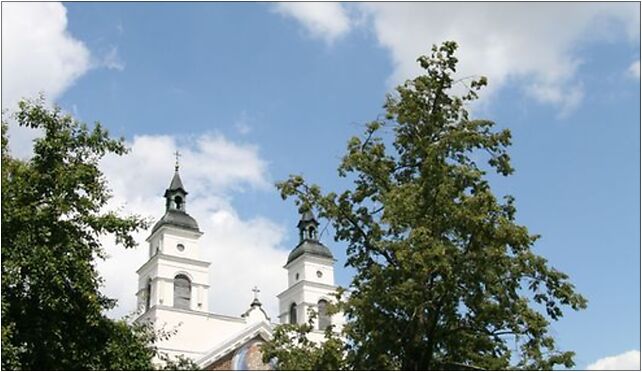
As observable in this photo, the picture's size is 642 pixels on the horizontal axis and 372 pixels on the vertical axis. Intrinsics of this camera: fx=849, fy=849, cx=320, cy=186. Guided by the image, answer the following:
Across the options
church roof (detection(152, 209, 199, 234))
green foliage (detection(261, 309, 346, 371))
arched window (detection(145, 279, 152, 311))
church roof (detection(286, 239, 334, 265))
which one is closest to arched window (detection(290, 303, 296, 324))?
church roof (detection(286, 239, 334, 265))

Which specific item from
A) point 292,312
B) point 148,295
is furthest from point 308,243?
point 148,295

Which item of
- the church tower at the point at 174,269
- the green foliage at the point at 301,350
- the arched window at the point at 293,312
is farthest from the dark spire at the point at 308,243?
the green foliage at the point at 301,350

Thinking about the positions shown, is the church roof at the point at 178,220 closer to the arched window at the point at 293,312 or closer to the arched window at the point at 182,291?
the arched window at the point at 182,291

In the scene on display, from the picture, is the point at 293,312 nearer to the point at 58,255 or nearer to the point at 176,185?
the point at 176,185

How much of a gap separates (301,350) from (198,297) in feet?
112

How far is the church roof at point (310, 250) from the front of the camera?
180ft

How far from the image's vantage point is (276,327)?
1656 cm

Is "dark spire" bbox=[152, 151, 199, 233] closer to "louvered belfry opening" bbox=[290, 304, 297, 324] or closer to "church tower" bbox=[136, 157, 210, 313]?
"church tower" bbox=[136, 157, 210, 313]

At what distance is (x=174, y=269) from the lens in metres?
48.9

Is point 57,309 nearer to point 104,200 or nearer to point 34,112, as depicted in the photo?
point 104,200

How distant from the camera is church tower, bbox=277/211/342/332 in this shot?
52969 mm

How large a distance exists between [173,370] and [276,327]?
330 cm

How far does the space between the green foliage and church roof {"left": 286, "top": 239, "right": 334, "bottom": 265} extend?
37622 mm

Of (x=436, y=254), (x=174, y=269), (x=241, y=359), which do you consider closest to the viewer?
(x=436, y=254)
